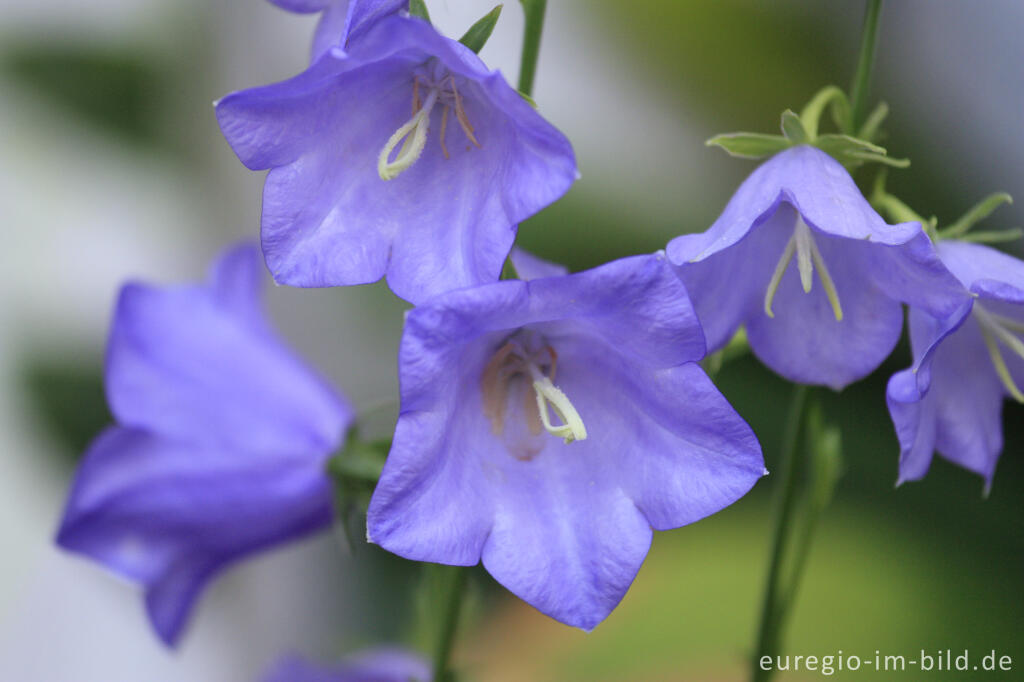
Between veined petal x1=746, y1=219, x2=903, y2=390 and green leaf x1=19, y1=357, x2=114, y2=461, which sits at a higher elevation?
veined petal x1=746, y1=219, x2=903, y2=390

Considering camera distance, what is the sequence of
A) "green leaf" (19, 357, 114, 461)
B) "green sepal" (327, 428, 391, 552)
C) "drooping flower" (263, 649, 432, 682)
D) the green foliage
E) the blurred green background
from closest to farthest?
"green sepal" (327, 428, 391, 552)
"drooping flower" (263, 649, 432, 682)
the blurred green background
"green leaf" (19, 357, 114, 461)
the green foliage

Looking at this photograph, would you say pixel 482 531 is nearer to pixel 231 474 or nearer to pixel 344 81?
pixel 344 81

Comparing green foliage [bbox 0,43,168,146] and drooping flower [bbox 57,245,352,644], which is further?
green foliage [bbox 0,43,168,146]

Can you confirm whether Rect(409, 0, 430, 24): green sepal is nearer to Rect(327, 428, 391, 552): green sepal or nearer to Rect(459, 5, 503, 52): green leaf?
Rect(459, 5, 503, 52): green leaf

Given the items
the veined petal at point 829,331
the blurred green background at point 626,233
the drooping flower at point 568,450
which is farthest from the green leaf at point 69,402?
the veined petal at point 829,331

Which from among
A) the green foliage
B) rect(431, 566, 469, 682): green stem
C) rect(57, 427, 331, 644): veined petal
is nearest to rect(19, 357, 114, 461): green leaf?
the green foliage

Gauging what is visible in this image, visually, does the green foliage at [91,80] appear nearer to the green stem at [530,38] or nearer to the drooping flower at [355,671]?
the drooping flower at [355,671]

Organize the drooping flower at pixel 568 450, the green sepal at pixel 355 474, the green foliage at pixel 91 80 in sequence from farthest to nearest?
the green foliage at pixel 91 80 < the green sepal at pixel 355 474 < the drooping flower at pixel 568 450
